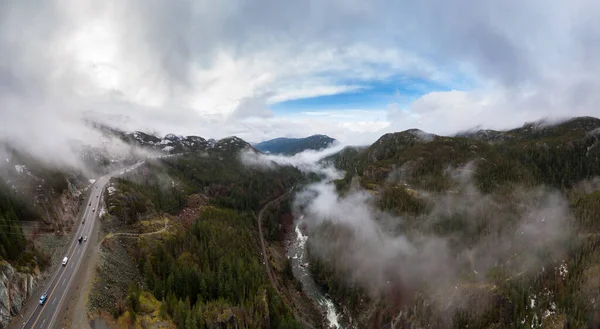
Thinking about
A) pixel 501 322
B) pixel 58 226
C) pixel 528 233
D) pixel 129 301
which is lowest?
pixel 501 322

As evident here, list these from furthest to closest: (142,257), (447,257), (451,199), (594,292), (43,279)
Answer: (451,199)
(447,257)
(594,292)
(142,257)
(43,279)

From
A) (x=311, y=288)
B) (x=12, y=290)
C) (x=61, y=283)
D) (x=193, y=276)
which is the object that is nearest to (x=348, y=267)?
(x=311, y=288)

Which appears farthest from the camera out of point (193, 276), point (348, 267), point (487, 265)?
point (348, 267)

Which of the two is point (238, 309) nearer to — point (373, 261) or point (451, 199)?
point (373, 261)

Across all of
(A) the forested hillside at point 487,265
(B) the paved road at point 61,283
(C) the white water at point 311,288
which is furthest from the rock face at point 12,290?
(A) the forested hillside at point 487,265

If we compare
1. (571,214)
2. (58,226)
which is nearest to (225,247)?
(58,226)

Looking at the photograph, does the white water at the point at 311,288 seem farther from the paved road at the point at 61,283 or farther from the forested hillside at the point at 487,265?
the paved road at the point at 61,283

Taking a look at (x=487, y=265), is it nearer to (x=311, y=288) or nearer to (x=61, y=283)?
(x=311, y=288)

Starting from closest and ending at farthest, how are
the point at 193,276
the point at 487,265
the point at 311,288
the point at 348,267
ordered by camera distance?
the point at 193,276 < the point at 487,265 < the point at 311,288 < the point at 348,267
